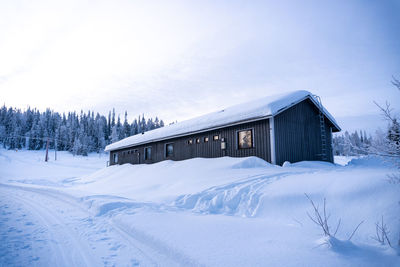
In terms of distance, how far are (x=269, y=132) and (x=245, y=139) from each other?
1.68 m

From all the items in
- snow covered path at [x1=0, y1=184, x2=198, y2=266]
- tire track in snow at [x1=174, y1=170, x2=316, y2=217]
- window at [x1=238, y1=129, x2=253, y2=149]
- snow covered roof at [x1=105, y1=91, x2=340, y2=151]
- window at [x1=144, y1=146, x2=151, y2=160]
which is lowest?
snow covered path at [x1=0, y1=184, x2=198, y2=266]

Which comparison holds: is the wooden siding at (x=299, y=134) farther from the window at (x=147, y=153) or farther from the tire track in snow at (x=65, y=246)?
the window at (x=147, y=153)

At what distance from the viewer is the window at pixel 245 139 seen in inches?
478

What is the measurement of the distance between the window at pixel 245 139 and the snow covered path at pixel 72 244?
28.5 ft

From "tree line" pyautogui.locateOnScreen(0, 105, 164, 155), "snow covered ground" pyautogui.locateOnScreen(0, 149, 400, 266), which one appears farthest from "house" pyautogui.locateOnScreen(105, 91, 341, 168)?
"tree line" pyautogui.locateOnScreen(0, 105, 164, 155)

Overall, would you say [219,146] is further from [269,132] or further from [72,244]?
[72,244]

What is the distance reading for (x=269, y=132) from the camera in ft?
36.6

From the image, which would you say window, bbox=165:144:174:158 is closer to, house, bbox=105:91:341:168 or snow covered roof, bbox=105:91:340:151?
house, bbox=105:91:341:168

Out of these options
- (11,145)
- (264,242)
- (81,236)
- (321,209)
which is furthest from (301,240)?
(11,145)

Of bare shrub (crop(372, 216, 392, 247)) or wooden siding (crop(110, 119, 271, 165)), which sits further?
wooden siding (crop(110, 119, 271, 165))

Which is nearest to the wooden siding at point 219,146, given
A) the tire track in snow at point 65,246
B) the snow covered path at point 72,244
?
the snow covered path at point 72,244

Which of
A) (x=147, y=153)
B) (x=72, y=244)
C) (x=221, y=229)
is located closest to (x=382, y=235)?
(x=221, y=229)

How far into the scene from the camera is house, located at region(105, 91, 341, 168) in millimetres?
11250

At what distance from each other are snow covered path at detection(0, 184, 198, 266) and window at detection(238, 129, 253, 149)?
28.5ft
